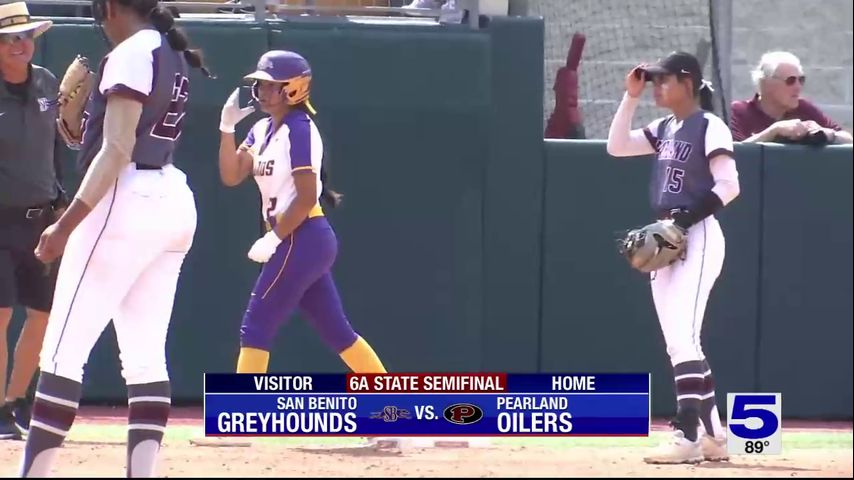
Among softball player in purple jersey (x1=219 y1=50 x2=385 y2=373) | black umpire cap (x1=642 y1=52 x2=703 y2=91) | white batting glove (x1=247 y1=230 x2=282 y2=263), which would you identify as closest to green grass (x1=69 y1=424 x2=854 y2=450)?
softball player in purple jersey (x1=219 y1=50 x2=385 y2=373)

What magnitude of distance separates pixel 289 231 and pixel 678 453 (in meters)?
1.86

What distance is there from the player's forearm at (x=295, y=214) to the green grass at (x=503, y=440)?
3.63 ft

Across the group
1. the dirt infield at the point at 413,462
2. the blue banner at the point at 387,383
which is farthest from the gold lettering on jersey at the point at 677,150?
the dirt infield at the point at 413,462

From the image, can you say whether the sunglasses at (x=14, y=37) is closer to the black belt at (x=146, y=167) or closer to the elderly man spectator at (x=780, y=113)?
the black belt at (x=146, y=167)

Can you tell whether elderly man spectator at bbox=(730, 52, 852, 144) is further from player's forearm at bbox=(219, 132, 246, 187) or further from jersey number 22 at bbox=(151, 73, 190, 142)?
jersey number 22 at bbox=(151, 73, 190, 142)

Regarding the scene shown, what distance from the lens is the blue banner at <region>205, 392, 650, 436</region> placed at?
6367 millimetres

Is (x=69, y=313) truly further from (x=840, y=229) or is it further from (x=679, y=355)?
(x=840, y=229)

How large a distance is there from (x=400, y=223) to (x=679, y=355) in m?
2.14

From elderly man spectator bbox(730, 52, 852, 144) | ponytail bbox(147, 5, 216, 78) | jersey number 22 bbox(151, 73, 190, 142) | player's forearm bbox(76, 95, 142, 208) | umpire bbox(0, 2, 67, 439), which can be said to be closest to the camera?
player's forearm bbox(76, 95, 142, 208)

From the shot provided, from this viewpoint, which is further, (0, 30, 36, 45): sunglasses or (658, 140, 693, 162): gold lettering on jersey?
(0, 30, 36, 45): sunglasses

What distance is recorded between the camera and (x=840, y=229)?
860 centimetres

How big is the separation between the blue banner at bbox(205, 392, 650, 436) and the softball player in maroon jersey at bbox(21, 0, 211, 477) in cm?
126

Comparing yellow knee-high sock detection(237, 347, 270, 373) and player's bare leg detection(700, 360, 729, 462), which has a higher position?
yellow knee-high sock detection(237, 347, 270, 373)

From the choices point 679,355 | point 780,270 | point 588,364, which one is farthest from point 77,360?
point 780,270
